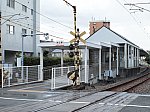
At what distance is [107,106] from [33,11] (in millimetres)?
43063

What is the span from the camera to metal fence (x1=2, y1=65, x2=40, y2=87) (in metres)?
22.2

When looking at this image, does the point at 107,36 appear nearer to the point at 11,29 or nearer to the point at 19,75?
the point at 11,29

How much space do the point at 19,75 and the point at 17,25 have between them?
80.6 ft

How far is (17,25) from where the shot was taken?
4759cm

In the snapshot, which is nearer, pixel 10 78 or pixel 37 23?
pixel 10 78

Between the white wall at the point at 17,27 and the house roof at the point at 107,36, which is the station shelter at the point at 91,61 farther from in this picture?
the white wall at the point at 17,27

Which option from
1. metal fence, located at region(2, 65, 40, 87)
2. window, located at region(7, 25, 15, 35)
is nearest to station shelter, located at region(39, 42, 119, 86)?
metal fence, located at region(2, 65, 40, 87)

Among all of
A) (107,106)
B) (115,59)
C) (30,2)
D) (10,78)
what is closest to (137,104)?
(107,106)

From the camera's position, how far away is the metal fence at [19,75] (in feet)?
72.8

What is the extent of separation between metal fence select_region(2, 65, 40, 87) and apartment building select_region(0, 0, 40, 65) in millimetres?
13982

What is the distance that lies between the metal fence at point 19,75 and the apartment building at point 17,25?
550 inches

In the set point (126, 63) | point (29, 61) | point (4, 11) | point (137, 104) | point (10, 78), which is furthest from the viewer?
point (126, 63)

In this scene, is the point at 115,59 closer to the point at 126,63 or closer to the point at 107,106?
the point at 126,63

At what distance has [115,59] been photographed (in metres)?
43.9
